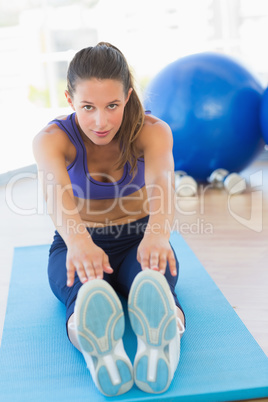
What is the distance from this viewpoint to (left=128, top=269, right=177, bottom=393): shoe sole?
3.47 feet

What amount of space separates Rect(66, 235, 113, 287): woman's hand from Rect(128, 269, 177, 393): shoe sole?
0.10m

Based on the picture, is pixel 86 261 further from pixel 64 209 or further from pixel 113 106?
pixel 113 106

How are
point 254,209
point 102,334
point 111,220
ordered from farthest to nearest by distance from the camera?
point 254,209
point 111,220
point 102,334

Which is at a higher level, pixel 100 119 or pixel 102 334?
pixel 100 119

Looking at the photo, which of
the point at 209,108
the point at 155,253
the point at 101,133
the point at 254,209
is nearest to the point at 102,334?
the point at 155,253

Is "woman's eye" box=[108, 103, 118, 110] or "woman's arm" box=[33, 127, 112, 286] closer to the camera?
"woman's arm" box=[33, 127, 112, 286]

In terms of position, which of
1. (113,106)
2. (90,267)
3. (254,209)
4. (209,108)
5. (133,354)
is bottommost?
(254,209)

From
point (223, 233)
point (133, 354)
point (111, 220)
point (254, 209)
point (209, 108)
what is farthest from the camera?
point (209, 108)

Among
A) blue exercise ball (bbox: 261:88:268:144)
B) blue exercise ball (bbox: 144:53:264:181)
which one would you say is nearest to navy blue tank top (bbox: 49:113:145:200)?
blue exercise ball (bbox: 144:53:264:181)

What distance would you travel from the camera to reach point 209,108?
8.89 ft

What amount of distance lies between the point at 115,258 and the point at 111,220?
0.13m

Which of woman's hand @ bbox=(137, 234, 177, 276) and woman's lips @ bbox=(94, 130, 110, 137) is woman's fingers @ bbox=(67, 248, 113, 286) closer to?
woman's hand @ bbox=(137, 234, 177, 276)

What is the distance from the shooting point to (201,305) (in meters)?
1.48

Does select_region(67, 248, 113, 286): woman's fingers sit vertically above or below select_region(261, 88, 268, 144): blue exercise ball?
above
